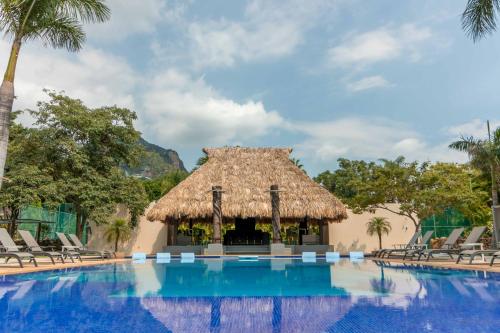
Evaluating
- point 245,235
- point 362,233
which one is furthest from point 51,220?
point 362,233

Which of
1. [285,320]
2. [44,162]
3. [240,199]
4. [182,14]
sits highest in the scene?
[182,14]

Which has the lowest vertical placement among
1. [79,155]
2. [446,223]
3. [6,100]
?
[446,223]

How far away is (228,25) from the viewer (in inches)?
522

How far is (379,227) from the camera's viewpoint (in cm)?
1891

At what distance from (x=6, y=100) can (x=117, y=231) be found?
10955 mm

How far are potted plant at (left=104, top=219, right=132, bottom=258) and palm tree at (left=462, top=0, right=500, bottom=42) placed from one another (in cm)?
1494

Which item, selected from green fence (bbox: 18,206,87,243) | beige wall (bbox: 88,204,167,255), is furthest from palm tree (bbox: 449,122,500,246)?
green fence (bbox: 18,206,87,243)

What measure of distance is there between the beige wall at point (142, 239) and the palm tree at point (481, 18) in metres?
14.8

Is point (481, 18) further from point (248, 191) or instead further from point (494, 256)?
point (248, 191)

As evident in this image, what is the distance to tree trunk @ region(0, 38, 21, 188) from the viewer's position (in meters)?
7.98

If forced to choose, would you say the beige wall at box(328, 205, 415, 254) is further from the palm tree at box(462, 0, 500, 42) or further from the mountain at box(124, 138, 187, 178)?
the palm tree at box(462, 0, 500, 42)

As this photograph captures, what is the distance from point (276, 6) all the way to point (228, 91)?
5.65 m

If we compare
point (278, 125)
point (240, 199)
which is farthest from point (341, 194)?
point (240, 199)

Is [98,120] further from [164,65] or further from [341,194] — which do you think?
[341,194]
